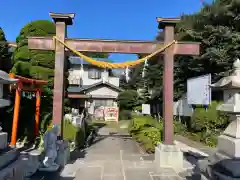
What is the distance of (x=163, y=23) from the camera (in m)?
7.76

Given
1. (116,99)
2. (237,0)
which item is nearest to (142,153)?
(237,0)

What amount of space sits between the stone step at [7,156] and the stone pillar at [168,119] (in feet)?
15.0

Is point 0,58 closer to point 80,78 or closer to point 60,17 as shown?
point 60,17

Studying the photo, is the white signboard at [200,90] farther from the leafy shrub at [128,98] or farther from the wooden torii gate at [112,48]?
the leafy shrub at [128,98]

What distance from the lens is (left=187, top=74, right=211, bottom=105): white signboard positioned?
12.8m

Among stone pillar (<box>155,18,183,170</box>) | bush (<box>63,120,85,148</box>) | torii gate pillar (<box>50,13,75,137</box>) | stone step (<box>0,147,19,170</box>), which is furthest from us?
bush (<box>63,120,85,148</box>)

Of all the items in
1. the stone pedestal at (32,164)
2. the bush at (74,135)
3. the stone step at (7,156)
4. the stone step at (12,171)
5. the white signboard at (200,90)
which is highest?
the white signboard at (200,90)

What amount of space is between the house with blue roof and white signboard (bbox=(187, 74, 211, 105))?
617 inches

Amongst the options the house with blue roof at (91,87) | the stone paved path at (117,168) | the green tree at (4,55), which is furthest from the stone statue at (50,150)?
the house with blue roof at (91,87)

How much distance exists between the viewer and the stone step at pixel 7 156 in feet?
11.8

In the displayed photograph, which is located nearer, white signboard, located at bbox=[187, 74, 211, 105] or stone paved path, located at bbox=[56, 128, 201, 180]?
stone paved path, located at bbox=[56, 128, 201, 180]

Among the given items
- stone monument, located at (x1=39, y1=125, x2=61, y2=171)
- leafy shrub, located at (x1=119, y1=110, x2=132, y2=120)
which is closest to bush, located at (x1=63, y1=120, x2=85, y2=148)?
stone monument, located at (x1=39, y1=125, x2=61, y2=171)

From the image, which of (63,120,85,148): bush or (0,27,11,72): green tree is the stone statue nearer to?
(63,120,85,148): bush

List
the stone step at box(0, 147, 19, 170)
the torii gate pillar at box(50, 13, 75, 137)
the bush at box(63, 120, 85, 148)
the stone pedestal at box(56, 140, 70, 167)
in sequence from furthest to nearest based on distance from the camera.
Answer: the bush at box(63, 120, 85, 148) < the torii gate pillar at box(50, 13, 75, 137) < the stone pedestal at box(56, 140, 70, 167) < the stone step at box(0, 147, 19, 170)
